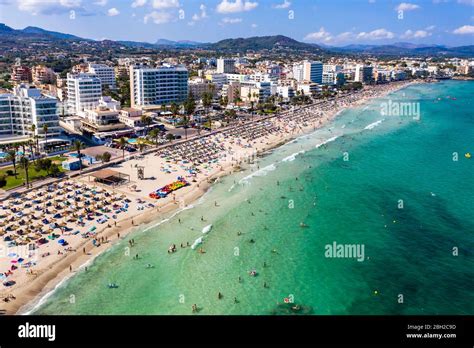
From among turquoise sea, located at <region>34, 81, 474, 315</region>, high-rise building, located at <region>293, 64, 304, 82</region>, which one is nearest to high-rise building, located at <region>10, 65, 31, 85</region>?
high-rise building, located at <region>293, 64, 304, 82</region>

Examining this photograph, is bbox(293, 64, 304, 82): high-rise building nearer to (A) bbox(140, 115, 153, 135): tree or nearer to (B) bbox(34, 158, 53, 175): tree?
(A) bbox(140, 115, 153, 135): tree

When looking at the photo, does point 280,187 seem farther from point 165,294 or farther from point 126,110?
point 126,110

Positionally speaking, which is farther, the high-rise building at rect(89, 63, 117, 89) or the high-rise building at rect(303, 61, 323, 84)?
the high-rise building at rect(303, 61, 323, 84)

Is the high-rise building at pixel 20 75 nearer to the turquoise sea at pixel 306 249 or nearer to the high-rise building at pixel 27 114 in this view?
the high-rise building at pixel 27 114

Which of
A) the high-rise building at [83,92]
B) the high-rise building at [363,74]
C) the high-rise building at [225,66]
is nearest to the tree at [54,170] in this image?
the high-rise building at [83,92]

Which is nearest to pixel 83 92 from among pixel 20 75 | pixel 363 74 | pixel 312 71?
pixel 20 75
